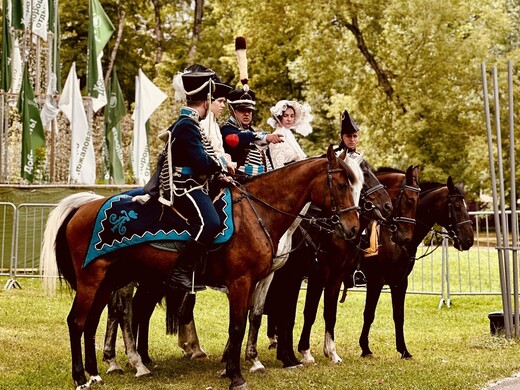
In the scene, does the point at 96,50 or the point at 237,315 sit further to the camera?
the point at 96,50

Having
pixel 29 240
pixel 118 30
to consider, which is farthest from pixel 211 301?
pixel 118 30

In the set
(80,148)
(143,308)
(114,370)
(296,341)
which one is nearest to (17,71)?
(80,148)

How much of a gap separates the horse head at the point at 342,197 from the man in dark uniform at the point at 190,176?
117cm

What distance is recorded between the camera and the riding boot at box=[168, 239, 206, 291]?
926 centimetres

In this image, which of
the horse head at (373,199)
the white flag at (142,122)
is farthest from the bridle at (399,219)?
the white flag at (142,122)

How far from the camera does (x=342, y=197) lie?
31.2ft

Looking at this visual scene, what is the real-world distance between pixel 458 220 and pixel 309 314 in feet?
7.97

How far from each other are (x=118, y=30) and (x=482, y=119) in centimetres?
1756

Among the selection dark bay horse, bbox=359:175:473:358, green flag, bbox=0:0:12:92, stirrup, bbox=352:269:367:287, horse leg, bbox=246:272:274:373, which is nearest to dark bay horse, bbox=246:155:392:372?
horse leg, bbox=246:272:274:373

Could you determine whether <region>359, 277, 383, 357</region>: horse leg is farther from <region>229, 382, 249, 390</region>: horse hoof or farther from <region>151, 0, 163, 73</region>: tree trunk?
<region>151, 0, 163, 73</region>: tree trunk

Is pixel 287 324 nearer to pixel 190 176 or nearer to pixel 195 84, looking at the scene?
pixel 190 176

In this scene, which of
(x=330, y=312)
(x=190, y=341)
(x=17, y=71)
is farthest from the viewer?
(x=17, y=71)

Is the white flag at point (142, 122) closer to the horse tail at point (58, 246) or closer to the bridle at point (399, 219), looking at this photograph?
the bridle at point (399, 219)

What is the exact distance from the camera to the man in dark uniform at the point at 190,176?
912 centimetres
